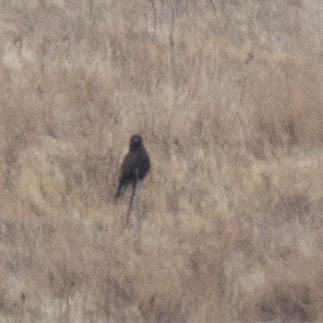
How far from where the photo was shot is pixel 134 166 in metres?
24.1

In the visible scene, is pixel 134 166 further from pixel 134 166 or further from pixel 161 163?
pixel 161 163

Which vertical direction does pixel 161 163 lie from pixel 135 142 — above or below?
below

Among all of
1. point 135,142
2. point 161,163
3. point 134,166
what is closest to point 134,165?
point 134,166

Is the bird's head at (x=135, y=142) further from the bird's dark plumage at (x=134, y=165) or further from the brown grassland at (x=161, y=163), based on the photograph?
the brown grassland at (x=161, y=163)

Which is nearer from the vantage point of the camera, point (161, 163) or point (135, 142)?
point (135, 142)

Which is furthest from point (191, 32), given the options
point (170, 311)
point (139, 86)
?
point (170, 311)

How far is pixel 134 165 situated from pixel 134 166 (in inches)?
1.0

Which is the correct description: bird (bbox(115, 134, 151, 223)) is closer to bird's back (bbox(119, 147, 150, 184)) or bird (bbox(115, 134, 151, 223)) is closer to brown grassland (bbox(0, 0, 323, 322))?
bird's back (bbox(119, 147, 150, 184))

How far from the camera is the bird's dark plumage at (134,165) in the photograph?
79.2 ft

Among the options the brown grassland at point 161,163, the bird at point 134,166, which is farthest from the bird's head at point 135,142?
the brown grassland at point 161,163

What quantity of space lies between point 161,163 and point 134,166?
27.4 inches

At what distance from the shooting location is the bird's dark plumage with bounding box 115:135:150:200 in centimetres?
2415

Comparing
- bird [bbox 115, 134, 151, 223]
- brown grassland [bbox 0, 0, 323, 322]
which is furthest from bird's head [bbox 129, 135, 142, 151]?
brown grassland [bbox 0, 0, 323, 322]

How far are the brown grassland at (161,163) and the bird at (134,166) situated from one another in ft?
0.63
